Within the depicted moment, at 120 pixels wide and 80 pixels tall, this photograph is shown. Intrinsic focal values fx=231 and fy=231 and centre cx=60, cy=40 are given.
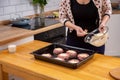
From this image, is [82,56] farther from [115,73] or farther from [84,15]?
[84,15]

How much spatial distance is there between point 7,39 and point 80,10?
74 centimetres

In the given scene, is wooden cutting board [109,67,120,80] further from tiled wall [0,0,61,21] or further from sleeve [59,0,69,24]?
tiled wall [0,0,61,21]

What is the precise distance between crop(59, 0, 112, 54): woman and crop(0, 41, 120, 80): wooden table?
443 millimetres

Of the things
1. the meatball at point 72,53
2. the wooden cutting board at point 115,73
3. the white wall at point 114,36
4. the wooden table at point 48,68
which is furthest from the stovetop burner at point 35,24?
the wooden cutting board at point 115,73

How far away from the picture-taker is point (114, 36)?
12.2 feet

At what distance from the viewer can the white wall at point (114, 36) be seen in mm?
3602

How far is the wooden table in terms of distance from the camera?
1441 millimetres

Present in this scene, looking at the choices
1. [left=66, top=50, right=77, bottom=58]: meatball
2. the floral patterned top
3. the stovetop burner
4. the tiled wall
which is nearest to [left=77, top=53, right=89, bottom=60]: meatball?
[left=66, top=50, right=77, bottom=58]: meatball

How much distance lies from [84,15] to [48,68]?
767mm

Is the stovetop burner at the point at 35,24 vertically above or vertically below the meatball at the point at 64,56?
above

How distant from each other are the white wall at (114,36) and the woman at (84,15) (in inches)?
59.7

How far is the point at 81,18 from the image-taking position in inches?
84.7

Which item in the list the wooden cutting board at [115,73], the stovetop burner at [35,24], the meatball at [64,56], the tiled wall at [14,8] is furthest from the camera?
the tiled wall at [14,8]

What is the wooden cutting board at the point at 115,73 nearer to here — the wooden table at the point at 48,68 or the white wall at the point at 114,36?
the wooden table at the point at 48,68
